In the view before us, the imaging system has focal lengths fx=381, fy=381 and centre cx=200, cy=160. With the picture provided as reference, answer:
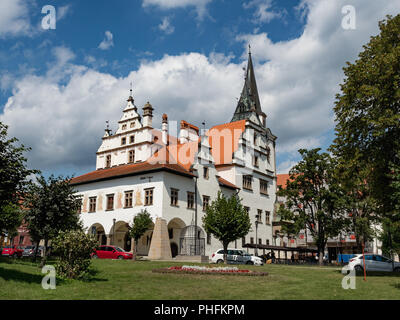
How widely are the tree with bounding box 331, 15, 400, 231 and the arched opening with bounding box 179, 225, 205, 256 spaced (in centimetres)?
2074

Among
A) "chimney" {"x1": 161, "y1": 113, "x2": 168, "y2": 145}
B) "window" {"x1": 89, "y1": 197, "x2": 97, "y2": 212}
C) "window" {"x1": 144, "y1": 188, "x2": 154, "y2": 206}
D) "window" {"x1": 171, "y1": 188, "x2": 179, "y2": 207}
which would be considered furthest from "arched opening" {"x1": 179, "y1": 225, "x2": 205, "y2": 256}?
"chimney" {"x1": 161, "y1": 113, "x2": 168, "y2": 145}

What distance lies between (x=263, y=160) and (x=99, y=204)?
80.2 ft

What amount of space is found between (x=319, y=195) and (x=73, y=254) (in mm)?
30058

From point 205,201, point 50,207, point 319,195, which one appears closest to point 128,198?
point 205,201

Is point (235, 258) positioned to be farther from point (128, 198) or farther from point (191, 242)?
point (128, 198)

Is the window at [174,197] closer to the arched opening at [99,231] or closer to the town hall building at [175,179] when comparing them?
the town hall building at [175,179]

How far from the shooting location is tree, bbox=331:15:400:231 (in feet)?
65.8

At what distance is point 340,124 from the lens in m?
22.4

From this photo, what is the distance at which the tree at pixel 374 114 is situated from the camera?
20.0 meters

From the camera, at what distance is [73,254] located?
52.1ft

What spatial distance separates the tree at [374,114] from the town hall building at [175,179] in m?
19.5

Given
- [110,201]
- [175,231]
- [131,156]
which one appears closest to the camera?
[175,231]

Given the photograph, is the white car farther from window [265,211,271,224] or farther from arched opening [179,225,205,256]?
window [265,211,271,224]
